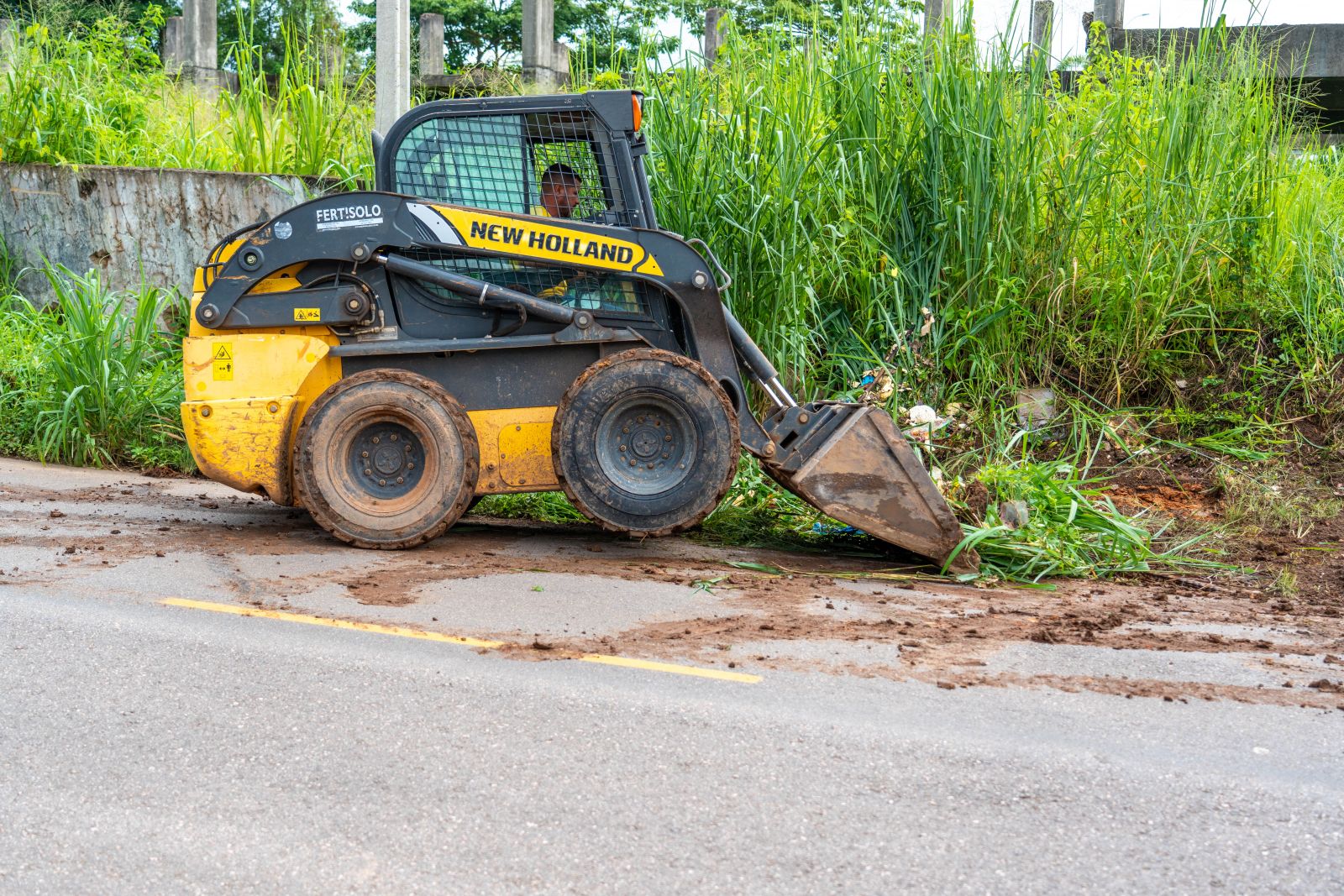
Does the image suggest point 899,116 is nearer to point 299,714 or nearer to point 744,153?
point 744,153

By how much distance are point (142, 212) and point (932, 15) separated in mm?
6147

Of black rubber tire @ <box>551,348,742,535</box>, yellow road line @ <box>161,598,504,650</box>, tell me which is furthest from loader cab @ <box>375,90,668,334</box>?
yellow road line @ <box>161,598,504,650</box>

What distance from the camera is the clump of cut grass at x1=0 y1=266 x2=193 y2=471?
318 inches

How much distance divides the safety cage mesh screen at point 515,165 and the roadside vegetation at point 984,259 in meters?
1.38

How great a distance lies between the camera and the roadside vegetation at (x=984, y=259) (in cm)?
765

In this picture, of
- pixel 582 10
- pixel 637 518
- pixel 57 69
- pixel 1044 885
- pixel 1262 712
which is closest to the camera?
pixel 1044 885

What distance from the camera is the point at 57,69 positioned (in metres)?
10.3

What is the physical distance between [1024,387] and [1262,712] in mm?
4282

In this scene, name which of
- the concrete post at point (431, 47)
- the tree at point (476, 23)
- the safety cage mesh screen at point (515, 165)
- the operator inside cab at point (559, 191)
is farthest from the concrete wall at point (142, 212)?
the tree at point (476, 23)

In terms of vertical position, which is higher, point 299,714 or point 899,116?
point 899,116

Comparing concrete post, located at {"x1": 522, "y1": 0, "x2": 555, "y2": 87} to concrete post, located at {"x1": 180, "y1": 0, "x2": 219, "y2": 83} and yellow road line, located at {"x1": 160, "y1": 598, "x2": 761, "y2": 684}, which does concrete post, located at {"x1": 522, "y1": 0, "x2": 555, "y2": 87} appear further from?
yellow road line, located at {"x1": 160, "y1": 598, "x2": 761, "y2": 684}

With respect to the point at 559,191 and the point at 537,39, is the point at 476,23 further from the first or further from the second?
the point at 559,191

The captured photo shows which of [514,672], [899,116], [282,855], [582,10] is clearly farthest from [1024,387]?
[582,10]

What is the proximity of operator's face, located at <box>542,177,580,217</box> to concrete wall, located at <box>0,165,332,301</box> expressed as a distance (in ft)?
12.1
